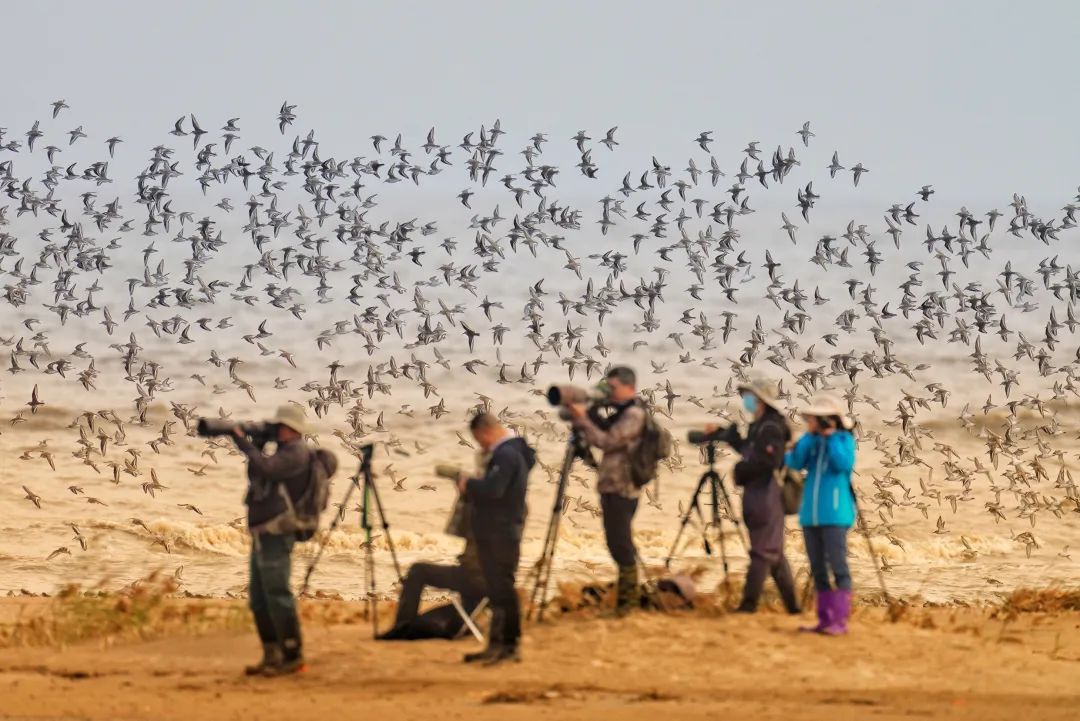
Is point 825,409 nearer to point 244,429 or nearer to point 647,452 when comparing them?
point 647,452

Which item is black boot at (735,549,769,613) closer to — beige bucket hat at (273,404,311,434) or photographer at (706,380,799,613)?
photographer at (706,380,799,613)

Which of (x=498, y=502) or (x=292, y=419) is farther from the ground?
(x=292, y=419)

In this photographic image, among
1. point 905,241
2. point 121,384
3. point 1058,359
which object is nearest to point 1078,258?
point 905,241

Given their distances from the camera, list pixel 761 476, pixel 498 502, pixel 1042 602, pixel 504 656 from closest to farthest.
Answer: pixel 498 502
pixel 504 656
pixel 761 476
pixel 1042 602

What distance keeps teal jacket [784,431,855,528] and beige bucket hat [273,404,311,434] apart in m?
4.04

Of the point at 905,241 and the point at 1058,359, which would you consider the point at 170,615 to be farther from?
the point at 905,241

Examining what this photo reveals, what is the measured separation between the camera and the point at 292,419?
14359mm

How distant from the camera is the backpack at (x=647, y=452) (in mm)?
15766

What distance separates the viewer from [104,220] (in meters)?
44.1

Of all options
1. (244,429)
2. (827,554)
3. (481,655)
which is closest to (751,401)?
(827,554)

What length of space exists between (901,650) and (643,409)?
2799mm

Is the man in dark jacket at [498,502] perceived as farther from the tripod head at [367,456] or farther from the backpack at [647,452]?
the backpack at [647,452]

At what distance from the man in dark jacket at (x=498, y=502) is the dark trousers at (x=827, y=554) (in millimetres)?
2479

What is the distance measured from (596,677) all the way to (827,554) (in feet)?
7.13
